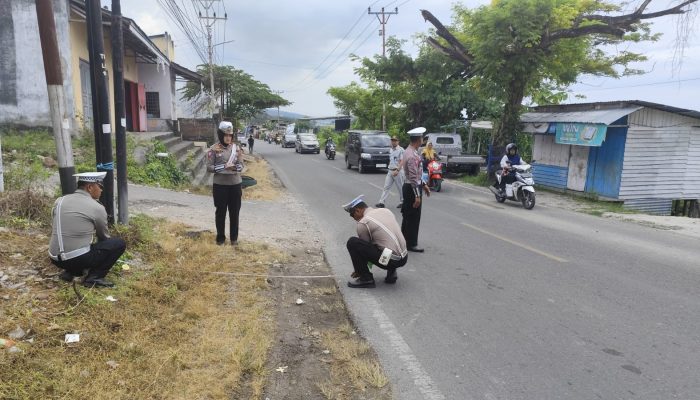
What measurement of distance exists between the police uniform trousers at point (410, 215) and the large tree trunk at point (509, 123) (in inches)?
467

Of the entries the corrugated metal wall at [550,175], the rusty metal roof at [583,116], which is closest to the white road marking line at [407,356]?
the rusty metal roof at [583,116]

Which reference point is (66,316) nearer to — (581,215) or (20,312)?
(20,312)

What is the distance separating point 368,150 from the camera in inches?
855

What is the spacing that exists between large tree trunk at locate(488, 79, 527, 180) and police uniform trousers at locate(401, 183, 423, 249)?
1187cm

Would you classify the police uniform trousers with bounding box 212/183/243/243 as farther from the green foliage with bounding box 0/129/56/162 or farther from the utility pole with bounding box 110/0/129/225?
the green foliage with bounding box 0/129/56/162

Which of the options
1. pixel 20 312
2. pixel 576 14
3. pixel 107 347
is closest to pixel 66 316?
pixel 20 312

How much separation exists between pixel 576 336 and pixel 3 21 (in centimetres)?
1484

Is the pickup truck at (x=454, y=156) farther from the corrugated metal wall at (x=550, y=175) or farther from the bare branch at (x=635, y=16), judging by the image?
the bare branch at (x=635, y=16)

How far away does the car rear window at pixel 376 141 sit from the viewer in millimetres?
22391

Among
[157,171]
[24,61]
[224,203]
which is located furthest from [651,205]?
[24,61]

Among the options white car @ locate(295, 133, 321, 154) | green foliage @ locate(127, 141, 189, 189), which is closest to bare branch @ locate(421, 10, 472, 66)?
green foliage @ locate(127, 141, 189, 189)

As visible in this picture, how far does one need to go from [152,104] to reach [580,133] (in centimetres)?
2086

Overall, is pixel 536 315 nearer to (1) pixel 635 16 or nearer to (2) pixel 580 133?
(2) pixel 580 133

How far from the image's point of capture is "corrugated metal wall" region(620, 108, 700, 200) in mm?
14078
